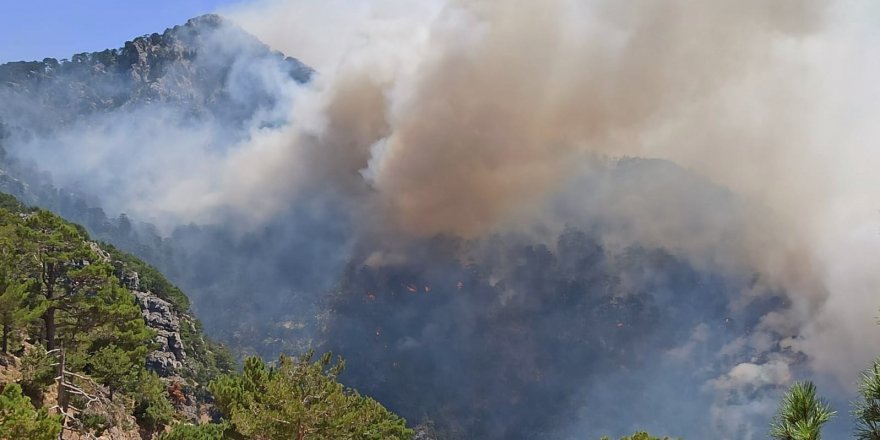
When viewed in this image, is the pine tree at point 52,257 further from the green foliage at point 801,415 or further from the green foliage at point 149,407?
the green foliage at point 801,415

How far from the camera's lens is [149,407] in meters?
45.2

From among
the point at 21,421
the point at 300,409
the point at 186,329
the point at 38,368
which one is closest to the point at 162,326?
the point at 186,329

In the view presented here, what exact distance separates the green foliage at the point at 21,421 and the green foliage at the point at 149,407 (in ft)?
83.0

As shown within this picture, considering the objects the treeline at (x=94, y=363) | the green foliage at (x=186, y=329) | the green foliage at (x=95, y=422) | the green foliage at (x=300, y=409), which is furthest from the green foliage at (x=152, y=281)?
the green foliage at (x=300, y=409)

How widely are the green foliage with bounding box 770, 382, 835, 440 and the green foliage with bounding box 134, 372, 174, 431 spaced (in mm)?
41836

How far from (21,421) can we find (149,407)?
90.4 feet

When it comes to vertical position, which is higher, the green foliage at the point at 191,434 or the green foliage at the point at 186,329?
the green foliage at the point at 186,329

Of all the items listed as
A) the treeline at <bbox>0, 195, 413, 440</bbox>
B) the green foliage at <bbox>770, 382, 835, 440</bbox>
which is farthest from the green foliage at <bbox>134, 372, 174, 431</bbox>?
the green foliage at <bbox>770, 382, 835, 440</bbox>

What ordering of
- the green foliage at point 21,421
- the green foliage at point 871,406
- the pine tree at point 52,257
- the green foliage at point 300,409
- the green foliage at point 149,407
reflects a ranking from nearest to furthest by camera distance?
the green foliage at point 871,406, the green foliage at point 21,421, the green foliage at point 300,409, the pine tree at point 52,257, the green foliage at point 149,407

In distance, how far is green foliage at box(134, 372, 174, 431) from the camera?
4491 centimetres

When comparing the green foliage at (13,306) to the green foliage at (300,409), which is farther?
the green foliage at (13,306)

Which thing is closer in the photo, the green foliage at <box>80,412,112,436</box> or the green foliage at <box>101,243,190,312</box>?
the green foliage at <box>80,412,112,436</box>

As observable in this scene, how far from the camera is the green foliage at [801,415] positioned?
532 inches

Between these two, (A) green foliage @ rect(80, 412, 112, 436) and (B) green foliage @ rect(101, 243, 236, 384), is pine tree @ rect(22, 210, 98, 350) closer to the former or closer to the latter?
(A) green foliage @ rect(80, 412, 112, 436)
